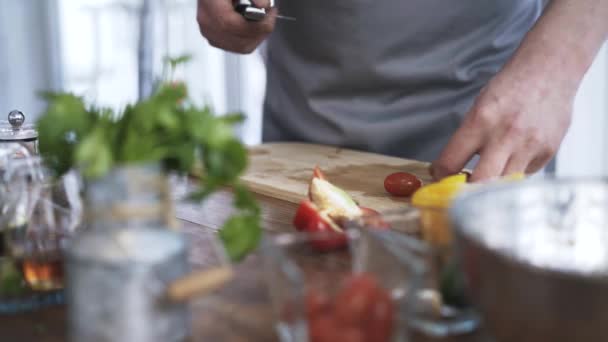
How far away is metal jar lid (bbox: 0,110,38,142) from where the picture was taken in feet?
4.31

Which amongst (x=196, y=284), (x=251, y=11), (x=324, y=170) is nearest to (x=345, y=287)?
(x=196, y=284)

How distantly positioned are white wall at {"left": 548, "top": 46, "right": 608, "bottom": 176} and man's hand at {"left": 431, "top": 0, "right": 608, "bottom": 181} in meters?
1.01

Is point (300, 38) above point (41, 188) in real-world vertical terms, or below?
above

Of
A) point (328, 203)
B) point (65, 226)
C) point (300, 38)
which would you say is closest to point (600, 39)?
point (328, 203)

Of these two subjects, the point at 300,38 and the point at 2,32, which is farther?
the point at 2,32

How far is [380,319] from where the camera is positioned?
71cm

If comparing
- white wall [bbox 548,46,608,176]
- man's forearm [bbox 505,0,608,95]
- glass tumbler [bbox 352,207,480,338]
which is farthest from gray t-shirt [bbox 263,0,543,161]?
glass tumbler [bbox 352,207,480,338]

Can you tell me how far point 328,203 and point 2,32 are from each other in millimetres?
3734

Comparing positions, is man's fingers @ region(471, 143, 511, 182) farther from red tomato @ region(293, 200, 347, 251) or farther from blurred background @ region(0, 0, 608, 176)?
blurred background @ region(0, 0, 608, 176)

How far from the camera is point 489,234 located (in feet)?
2.57

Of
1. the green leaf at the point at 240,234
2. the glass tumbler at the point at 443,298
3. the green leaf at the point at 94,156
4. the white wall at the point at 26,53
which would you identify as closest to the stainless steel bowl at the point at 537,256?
the glass tumbler at the point at 443,298

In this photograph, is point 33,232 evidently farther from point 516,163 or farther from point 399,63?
point 399,63

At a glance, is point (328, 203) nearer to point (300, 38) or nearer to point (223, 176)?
point (223, 176)

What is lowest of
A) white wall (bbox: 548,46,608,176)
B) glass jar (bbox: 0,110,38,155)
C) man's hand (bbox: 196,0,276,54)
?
white wall (bbox: 548,46,608,176)
